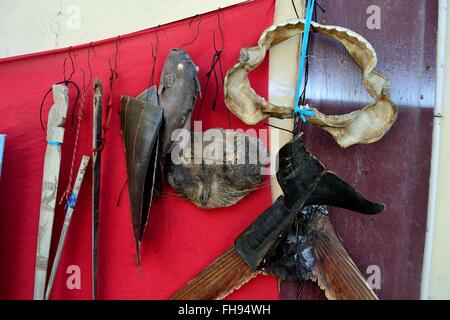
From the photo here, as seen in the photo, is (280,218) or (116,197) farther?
(116,197)

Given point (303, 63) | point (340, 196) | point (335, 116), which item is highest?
point (303, 63)

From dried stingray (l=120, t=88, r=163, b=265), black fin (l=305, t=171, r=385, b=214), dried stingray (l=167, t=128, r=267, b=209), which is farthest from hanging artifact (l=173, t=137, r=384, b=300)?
dried stingray (l=120, t=88, r=163, b=265)

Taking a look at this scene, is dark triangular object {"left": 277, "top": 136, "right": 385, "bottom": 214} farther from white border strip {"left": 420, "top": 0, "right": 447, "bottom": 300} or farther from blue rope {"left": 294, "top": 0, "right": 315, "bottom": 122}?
white border strip {"left": 420, "top": 0, "right": 447, "bottom": 300}

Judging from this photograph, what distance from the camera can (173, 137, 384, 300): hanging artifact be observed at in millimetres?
1162

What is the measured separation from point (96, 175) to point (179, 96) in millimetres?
413

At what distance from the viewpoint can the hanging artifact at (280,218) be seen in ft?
3.81

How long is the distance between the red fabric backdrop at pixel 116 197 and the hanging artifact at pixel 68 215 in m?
0.08

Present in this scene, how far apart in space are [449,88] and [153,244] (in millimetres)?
1185

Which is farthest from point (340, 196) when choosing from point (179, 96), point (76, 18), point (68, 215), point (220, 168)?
point (76, 18)

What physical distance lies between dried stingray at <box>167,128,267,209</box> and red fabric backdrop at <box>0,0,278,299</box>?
5 centimetres

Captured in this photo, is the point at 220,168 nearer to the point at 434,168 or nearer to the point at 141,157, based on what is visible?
the point at 141,157

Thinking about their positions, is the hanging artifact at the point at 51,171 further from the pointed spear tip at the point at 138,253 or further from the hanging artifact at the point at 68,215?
the pointed spear tip at the point at 138,253

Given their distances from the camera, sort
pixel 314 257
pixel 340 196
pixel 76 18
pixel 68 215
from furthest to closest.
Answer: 1. pixel 76 18
2. pixel 68 215
3. pixel 314 257
4. pixel 340 196

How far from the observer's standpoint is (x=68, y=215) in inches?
55.2
